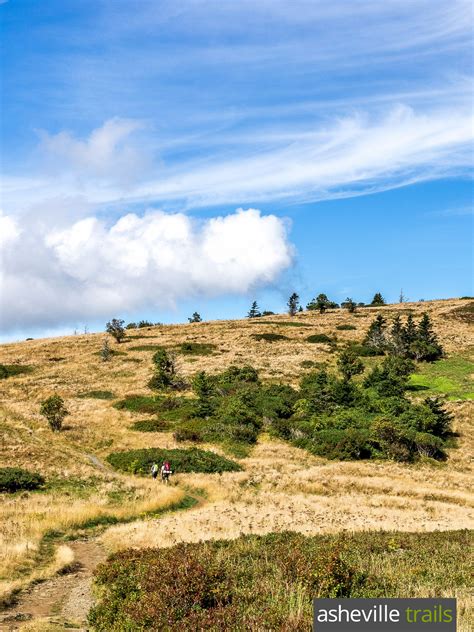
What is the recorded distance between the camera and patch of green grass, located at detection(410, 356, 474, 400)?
162ft

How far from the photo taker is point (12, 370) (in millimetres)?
65625

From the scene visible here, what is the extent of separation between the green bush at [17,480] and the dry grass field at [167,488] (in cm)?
72

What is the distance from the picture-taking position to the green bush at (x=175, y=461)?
31.5 m

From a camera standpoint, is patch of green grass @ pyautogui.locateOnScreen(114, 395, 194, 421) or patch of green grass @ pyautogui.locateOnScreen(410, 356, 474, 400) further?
patch of green grass @ pyautogui.locateOnScreen(410, 356, 474, 400)

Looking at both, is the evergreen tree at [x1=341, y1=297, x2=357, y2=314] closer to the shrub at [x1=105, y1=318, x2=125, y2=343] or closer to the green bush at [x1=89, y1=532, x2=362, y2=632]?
the shrub at [x1=105, y1=318, x2=125, y2=343]

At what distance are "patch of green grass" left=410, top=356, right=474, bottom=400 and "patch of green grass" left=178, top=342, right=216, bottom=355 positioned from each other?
2631 cm

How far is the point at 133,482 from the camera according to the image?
27922 millimetres

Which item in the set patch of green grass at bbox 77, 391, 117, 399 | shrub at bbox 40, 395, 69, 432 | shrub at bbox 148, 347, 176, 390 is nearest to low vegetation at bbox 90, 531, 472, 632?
shrub at bbox 40, 395, 69, 432

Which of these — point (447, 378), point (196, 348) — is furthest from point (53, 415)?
point (447, 378)

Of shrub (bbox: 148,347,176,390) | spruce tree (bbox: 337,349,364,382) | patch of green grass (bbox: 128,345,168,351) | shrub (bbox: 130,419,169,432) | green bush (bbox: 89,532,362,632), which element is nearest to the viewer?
green bush (bbox: 89,532,362,632)

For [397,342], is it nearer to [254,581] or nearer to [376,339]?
[376,339]

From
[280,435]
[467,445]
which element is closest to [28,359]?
[280,435]

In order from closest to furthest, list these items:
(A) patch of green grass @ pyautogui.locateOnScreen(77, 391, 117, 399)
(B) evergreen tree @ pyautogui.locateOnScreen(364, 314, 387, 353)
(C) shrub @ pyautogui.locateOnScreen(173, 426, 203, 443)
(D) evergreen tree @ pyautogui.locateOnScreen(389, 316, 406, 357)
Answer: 1. (C) shrub @ pyautogui.locateOnScreen(173, 426, 203, 443)
2. (A) patch of green grass @ pyautogui.locateOnScreen(77, 391, 117, 399)
3. (D) evergreen tree @ pyautogui.locateOnScreen(389, 316, 406, 357)
4. (B) evergreen tree @ pyautogui.locateOnScreen(364, 314, 387, 353)

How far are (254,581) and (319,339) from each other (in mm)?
65182
